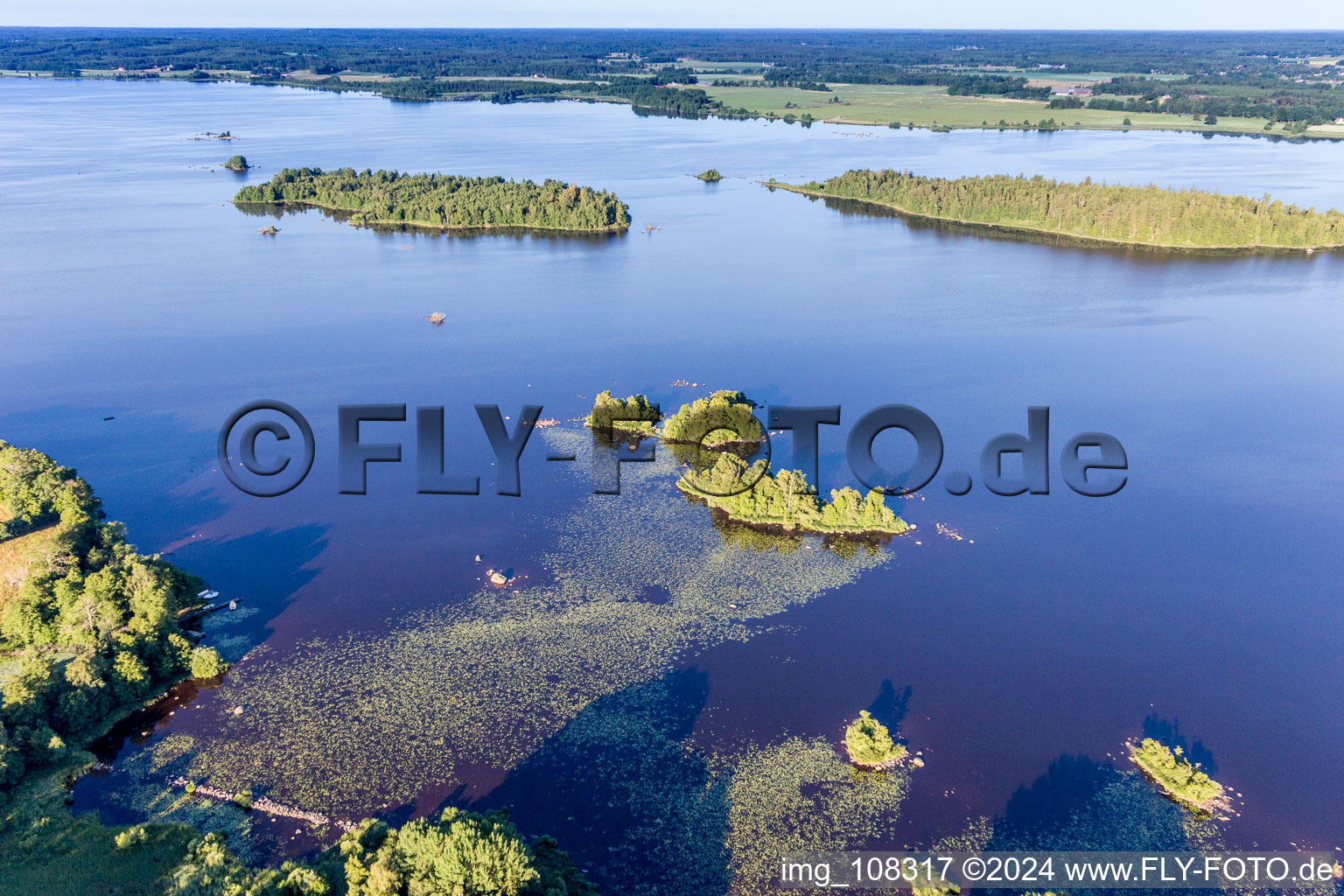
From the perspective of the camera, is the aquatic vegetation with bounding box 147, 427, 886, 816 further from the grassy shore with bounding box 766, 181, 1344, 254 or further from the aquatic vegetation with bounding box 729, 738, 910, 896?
the grassy shore with bounding box 766, 181, 1344, 254

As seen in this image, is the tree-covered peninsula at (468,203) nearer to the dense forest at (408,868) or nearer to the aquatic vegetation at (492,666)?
the aquatic vegetation at (492,666)

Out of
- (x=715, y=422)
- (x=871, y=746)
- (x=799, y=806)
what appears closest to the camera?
(x=799, y=806)

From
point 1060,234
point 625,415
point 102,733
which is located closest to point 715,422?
point 625,415

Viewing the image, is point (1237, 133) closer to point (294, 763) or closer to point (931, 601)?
point (931, 601)

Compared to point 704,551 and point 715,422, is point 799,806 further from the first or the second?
point 715,422

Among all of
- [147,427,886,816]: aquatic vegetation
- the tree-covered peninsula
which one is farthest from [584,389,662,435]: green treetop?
the tree-covered peninsula

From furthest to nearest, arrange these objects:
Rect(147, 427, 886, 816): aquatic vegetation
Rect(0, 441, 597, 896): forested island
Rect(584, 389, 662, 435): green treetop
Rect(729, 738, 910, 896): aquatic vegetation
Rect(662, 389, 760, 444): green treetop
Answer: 1. Rect(584, 389, 662, 435): green treetop
2. Rect(662, 389, 760, 444): green treetop
3. Rect(147, 427, 886, 816): aquatic vegetation
4. Rect(729, 738, 910, 896): aquatic vegetation
5. Rect(0, 441, 597, 896): forested island

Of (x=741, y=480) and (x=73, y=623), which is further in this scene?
(x=741, y=480)
